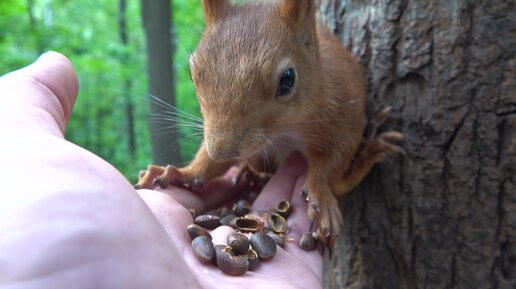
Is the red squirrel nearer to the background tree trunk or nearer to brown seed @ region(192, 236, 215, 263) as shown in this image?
the background tree trunk

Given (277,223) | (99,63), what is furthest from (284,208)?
(99,63)

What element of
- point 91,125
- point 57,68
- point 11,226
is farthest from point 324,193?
point 91,125

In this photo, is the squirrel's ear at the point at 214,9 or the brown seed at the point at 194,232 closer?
the brown seed at the point at 194,232

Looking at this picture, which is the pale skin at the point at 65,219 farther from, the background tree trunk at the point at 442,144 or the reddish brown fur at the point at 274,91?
the background tree trunk at the point at 442,144

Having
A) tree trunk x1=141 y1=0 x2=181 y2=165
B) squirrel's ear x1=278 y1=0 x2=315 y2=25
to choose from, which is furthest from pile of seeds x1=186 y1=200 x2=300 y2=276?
tree trunk x1=141 y1=0 x2=181 y2=165

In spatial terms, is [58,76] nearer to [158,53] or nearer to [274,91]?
[274,91]

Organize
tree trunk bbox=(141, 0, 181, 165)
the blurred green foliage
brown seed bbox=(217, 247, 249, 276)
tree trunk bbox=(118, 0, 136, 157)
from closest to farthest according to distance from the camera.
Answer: brown seed bbox=(217, 247, 249, 276) < tree trunk bbox=(141, 0, 181, 165) < the blurred green foliage < tree trunk bbox=(118, 0, 136, 157)

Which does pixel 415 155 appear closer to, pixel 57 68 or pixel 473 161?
pixel 473 161

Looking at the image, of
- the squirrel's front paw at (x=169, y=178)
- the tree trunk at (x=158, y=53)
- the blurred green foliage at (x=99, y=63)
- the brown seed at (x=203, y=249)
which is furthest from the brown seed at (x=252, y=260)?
the blurred green foliage at (x=99, y=63)
